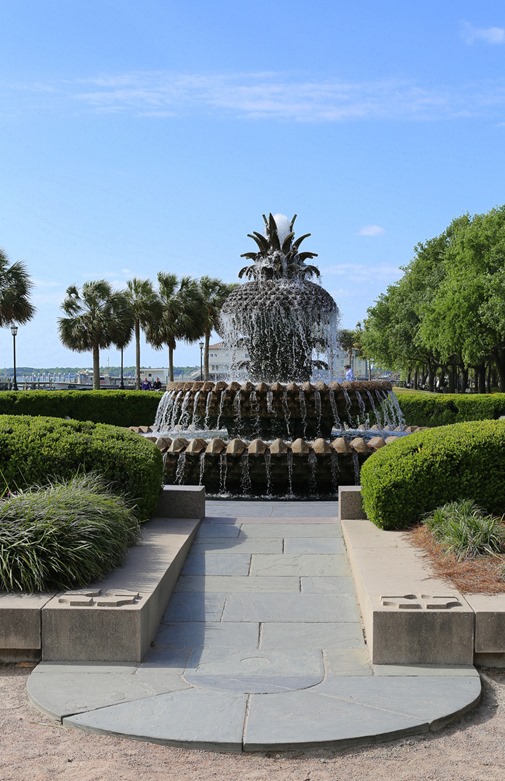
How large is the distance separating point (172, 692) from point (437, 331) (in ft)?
125

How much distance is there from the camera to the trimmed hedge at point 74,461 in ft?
24.6

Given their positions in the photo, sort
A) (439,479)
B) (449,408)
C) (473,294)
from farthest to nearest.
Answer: (473,294) < (449,408) < (439,479)

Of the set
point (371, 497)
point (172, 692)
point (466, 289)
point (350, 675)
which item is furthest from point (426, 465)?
point (466, 289)

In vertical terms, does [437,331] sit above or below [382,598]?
above

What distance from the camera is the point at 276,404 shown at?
39.4 ft

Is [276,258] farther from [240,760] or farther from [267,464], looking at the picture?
[240,760]

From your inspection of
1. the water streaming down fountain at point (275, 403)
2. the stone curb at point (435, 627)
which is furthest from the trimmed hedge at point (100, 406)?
the stone curb at point (435, 627)

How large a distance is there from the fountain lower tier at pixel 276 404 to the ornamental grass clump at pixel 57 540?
18.5ft

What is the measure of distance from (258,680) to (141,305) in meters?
44.4

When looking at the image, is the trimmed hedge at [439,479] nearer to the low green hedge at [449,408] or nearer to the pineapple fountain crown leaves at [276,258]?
the pineapple fountain crown leaves at [276,258]

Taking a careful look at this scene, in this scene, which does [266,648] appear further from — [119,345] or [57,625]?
[119,345]

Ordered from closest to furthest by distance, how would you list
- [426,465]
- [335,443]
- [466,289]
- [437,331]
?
[426,465] < [335,443] < [466,289] < [437,331]

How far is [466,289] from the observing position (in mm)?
38406

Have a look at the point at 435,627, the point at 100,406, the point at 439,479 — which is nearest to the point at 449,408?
the point at 100,406
